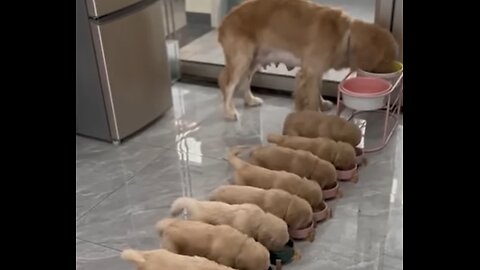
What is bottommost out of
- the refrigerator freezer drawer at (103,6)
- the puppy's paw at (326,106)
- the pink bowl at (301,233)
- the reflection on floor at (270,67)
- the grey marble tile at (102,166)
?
the grey marble tile at (102,166)

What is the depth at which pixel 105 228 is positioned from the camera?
6.30 ft

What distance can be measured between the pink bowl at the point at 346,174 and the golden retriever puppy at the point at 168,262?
75 centimetres

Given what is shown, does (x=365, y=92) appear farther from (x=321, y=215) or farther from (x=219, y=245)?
(x=219, y=245)

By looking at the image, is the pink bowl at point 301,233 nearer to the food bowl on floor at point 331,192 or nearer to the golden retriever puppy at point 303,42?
the food bowl on floor at point 331,192

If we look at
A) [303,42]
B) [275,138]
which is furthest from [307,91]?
[275,138]

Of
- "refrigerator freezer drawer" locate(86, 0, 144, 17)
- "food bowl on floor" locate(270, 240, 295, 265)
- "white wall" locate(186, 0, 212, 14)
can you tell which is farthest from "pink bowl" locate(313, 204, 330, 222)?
"white wall" locate(186, 0, 212, 14)

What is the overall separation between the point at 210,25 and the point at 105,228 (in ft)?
5.19

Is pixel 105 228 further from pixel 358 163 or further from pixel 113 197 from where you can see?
pixel 358 163

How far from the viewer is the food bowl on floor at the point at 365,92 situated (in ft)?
7.06

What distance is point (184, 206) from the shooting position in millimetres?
1748

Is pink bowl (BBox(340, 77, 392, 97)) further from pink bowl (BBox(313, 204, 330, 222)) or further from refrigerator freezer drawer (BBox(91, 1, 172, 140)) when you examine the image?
refrigerator freezer drawer (BBox(91, 1, 172, 140))

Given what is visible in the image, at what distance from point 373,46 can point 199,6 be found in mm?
1142

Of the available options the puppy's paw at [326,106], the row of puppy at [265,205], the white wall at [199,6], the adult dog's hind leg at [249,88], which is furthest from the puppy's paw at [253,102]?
the white wall at [199,6]
